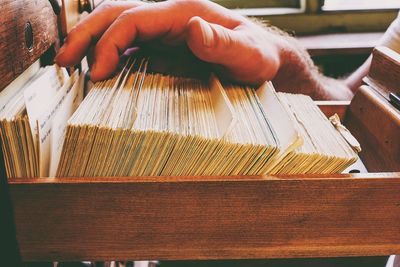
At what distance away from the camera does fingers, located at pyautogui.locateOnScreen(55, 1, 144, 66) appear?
74cm

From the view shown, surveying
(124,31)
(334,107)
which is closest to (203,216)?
(124,31)

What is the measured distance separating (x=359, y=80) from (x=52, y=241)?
1.17 metres

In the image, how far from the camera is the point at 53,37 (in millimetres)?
824

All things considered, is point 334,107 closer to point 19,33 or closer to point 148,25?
point 148,25

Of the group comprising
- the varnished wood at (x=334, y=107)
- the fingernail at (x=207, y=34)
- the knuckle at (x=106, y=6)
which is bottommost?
the varnished wood at (x=334, y=107)

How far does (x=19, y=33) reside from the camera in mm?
625

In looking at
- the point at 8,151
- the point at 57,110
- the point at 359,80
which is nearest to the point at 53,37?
the point at 57,110

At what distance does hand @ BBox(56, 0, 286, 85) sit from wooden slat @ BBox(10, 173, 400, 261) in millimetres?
231

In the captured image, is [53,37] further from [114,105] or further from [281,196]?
[281,196]

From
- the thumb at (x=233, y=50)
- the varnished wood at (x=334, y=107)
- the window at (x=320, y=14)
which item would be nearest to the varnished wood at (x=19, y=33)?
the thumb at (x=233, y=50)

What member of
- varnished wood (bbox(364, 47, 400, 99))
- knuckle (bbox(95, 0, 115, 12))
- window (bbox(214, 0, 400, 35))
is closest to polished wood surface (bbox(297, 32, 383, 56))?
window (bbox(214, 0, 400, 35))

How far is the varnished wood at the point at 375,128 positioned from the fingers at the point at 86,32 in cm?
50

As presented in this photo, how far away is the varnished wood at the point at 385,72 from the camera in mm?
784

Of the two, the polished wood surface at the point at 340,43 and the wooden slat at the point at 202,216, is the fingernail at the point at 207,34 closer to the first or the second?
the wooden slat at the point at 202,216
